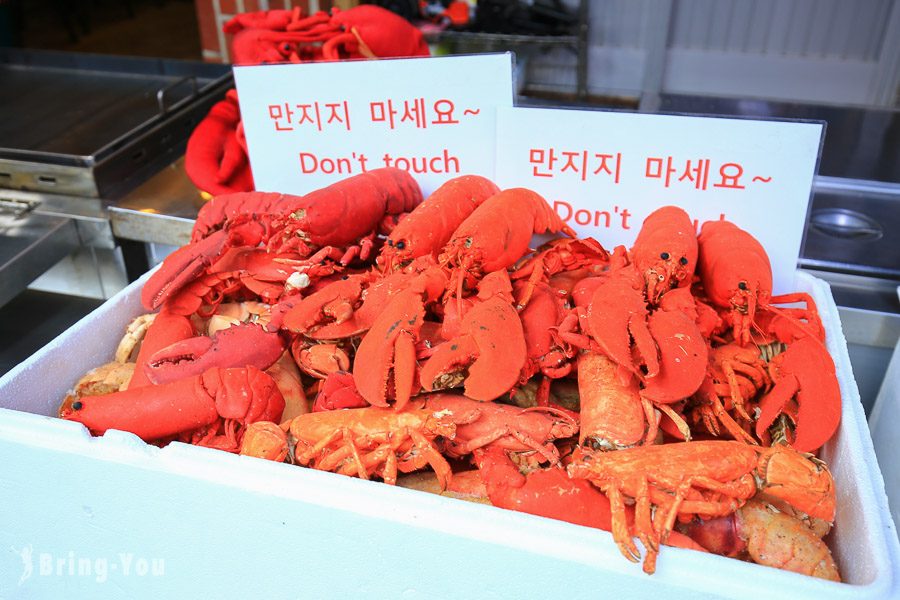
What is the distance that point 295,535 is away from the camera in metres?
1.11

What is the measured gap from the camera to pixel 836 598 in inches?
35.3

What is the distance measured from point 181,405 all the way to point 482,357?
1.81 feet

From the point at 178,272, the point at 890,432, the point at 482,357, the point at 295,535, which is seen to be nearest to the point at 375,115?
the point at 178,272

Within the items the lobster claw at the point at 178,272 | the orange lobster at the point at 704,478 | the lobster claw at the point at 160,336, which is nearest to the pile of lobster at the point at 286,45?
the lobster claw at the point at 178,272

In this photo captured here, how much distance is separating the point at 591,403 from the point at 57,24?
28.2 ft

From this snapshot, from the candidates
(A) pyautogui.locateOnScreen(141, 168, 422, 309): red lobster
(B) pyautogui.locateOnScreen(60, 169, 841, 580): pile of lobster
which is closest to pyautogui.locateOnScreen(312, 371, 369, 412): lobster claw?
(B) pyautogui.locateOnScreen(60, 169, 841, 580): pile of lobster

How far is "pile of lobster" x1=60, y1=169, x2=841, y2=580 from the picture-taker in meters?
1.06

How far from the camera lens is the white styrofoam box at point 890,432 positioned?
149 cm

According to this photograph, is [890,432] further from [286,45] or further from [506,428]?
[286,45]

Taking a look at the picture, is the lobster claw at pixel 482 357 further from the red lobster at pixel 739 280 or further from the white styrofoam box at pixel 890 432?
the white styrofoam box at pixel 890 432

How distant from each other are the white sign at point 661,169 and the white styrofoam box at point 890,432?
0.31 meters

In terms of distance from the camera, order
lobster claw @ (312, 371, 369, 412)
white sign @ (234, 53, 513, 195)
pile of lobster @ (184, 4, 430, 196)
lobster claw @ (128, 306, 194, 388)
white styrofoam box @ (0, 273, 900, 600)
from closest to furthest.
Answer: white styrofoam box @ (0, 273, 900, 600)
lobster claw @ (312, 371, 369, 412)
lobster claw @ (128, 306, 194, 388)
white sign @ (234, 53, 513, 195)
pile of lobster @ (184, 4, 430, 196)

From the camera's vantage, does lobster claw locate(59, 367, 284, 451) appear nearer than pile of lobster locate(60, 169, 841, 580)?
No

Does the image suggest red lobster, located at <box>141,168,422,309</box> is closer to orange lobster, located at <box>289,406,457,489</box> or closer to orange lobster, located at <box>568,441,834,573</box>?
orange lobster, located at <box>289,406,457,489</box>
